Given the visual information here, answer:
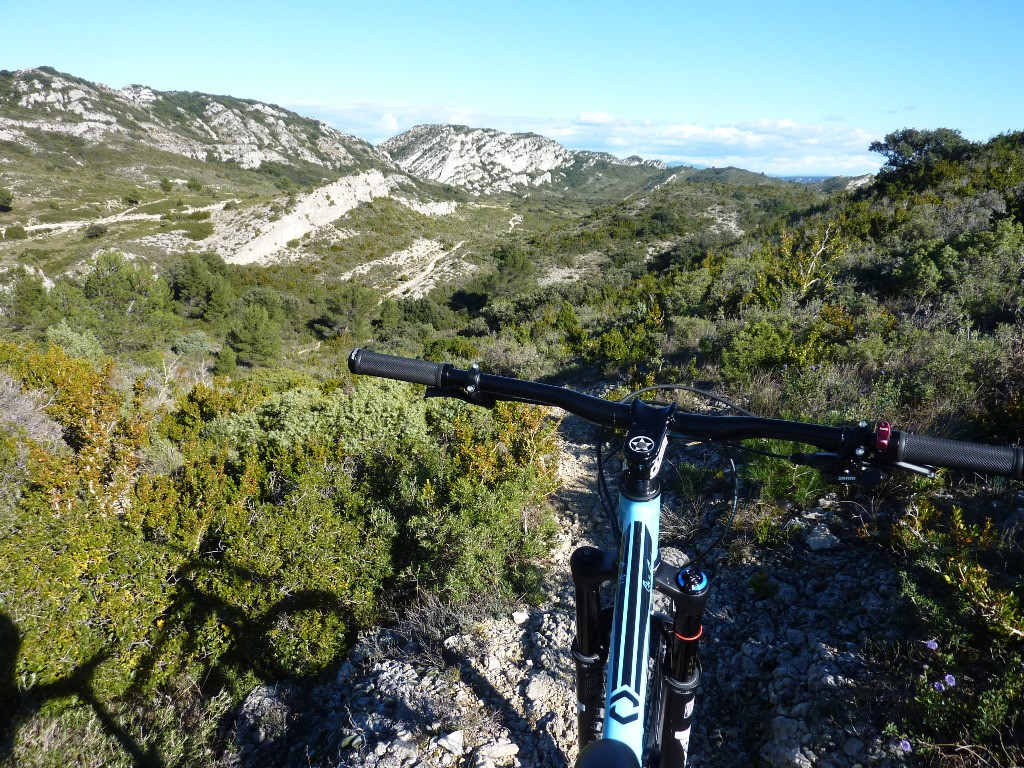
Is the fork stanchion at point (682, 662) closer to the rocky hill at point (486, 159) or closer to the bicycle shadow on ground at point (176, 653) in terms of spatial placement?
the bicycle shadow on ground at point (176, 653)

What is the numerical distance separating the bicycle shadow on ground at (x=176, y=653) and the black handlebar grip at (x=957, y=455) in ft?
14.4

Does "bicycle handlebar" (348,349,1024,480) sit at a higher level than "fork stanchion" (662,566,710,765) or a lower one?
higher


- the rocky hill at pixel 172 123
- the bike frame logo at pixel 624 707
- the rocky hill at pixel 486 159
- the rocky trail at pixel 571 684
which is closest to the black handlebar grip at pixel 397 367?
the bike frame logo at pixel 624 707

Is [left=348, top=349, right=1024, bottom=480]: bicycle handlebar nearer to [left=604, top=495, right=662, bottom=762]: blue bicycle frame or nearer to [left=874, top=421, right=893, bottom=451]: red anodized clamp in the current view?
[left=874, top=421, right=893, bottom=451]: red anodized clamp

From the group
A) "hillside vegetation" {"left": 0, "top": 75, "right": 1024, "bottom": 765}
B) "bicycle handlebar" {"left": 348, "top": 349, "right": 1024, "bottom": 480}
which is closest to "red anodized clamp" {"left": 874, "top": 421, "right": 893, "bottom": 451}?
"bicycle handlebar" {"left": 348, "top": 349, "right": 1024, "bottom": 480}

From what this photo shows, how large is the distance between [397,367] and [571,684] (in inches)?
113

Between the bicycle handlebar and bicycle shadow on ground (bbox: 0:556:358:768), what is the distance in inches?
132

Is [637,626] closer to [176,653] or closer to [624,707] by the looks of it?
[624,707]

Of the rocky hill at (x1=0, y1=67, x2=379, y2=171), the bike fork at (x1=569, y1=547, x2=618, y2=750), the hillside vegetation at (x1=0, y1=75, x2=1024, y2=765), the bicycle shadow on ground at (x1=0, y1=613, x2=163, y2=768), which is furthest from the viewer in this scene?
A: the rocky hill at (x1=0, y1=67, x2=379, y2=171)

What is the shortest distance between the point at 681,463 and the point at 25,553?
6.23 m

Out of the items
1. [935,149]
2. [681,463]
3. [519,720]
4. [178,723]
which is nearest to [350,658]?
[178,723]

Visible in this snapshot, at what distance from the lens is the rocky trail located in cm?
288

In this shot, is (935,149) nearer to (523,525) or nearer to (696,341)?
(696,341)

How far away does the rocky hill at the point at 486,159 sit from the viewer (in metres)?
116
